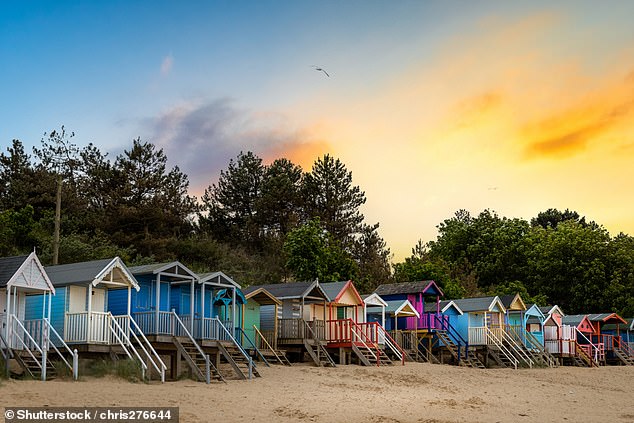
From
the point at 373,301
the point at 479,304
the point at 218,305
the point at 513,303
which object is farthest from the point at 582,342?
the point at 218,305

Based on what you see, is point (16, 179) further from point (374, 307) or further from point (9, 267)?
point (9, 267)

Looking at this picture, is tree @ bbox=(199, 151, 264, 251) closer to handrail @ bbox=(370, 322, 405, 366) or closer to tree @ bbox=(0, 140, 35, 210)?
tree @ bbox=(0, 140, 35, 210)

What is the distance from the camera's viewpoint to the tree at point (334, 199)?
240ft

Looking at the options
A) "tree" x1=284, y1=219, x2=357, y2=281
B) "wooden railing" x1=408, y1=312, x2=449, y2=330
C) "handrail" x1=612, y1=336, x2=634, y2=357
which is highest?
"tree" x1=284, y1=219, x2=357, y2=281

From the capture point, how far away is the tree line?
6056 cm

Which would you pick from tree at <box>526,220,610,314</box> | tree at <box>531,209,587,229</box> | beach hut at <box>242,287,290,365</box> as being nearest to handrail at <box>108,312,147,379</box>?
beach hut at <box>242,287,290,365</box>

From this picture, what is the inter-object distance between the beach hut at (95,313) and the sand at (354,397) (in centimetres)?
241

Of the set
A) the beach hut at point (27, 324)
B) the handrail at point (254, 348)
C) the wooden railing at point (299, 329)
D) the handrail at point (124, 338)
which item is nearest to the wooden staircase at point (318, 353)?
the wooden railing at point (299, 329)

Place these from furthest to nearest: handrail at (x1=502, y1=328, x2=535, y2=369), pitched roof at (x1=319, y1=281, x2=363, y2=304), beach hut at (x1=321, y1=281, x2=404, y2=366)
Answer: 1. handrail at (x1=502, y1=328, x2=535, y2=369)
2. pitched roof at (x1=319, y1=281, x2=363, y2=304)
3. beach hut at (x1=321, y1=281, x2=404, y2=366)

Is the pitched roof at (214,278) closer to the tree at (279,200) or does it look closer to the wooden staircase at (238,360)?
the wooden staircase at (238,360)

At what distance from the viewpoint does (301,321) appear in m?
37.0

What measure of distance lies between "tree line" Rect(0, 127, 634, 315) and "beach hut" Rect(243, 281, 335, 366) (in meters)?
18.3

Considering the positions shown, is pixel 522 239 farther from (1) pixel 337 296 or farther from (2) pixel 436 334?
(1) pixel 337 296

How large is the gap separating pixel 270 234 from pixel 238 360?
42.7 meters
